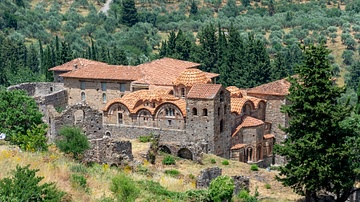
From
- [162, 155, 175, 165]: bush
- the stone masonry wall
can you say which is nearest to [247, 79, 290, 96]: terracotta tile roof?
the stone masonry wall

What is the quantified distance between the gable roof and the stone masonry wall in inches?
18.4

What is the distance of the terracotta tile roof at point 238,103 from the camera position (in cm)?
4538

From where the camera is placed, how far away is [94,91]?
52.2 m

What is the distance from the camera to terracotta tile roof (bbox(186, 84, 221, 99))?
4212cm

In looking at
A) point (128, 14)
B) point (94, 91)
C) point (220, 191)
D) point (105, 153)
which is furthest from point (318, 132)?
point (128, 14)

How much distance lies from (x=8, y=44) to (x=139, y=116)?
3766 centimetres

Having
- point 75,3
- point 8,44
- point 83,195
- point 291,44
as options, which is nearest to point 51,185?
point 83,195

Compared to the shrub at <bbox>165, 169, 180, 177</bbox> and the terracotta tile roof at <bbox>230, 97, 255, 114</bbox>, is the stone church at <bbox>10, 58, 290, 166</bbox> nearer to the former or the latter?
the terracotta tile roof at <bbox>230, 97, 255, 114</bbox>

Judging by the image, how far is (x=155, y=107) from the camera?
45.1m

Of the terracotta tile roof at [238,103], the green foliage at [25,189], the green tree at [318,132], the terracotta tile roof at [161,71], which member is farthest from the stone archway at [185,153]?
the green foliage at [25,189]

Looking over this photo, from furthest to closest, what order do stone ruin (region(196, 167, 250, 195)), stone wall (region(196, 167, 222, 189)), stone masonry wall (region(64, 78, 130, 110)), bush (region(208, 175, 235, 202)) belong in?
A: stone masonry wall (region(64, 78, 130, 110)) < stone ruin (region(196, 167, 250, 195)) < stone wall (region(196, 167, 222, 189)) < bush (region(208, 175, 235, 202))

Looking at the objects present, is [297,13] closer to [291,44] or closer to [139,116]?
[291,44]

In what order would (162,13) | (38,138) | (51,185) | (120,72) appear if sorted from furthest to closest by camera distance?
(162,13) → (120,72) → (38,138) → (51,185)

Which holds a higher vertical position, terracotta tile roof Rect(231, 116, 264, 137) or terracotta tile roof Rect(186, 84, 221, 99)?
terracotta tile roof Rect(186, 84, 221, 99)
